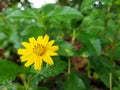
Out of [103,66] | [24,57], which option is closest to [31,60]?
[24,57]

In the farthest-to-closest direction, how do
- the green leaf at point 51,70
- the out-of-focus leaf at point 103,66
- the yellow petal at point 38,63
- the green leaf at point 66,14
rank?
the out-of-focus leaf at point 103,66
the green leaf at point 66,14
the green leaf at point 51,70
the yellow petal at point 38,63

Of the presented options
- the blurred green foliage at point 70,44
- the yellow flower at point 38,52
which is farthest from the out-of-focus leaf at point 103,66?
the yellow flower at point 38,52

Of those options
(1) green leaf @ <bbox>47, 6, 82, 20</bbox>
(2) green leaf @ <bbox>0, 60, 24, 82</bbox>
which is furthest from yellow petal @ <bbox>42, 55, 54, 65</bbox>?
(1) green leaf @ <bbox>47, 6, 82, 20</bbox>

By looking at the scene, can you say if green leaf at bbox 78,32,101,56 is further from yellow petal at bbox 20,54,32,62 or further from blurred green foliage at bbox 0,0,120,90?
yellow petal at bbox 20,54,32,62

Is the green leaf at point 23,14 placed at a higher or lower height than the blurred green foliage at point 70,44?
higher

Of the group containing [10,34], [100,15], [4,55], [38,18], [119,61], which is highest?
[38,18]

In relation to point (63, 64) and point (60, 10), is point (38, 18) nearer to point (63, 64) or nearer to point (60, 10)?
point (60, 10)

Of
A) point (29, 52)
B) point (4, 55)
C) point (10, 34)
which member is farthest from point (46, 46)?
point (4, 55)

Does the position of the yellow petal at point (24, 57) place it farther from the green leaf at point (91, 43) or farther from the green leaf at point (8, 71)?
the green leaf at point (91, 43)
